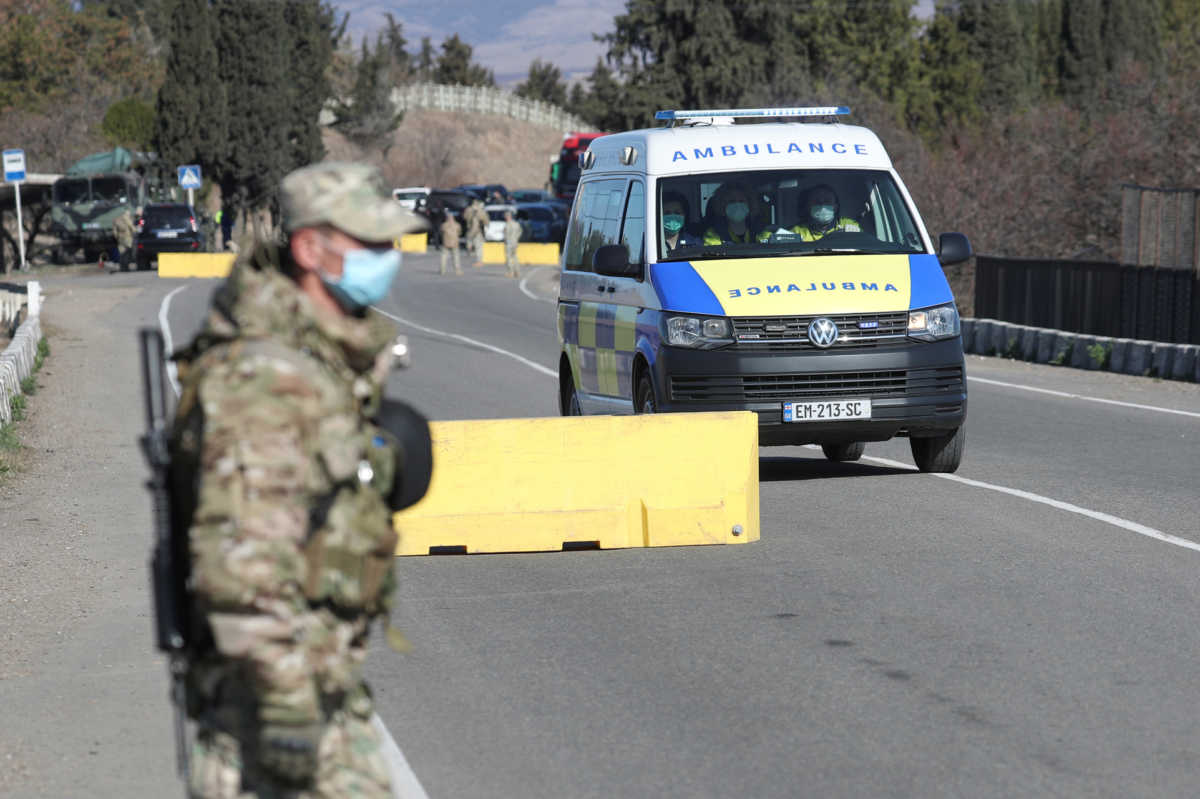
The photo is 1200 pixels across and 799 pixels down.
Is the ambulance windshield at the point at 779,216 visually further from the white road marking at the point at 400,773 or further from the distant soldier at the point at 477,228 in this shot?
the distant soldier at the point at 477,228

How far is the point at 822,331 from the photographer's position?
37.7ft

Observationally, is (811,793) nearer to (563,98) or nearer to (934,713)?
(934,713)

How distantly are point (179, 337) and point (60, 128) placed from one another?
56759 millimetres

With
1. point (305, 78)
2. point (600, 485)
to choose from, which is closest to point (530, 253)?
point (305, 78)

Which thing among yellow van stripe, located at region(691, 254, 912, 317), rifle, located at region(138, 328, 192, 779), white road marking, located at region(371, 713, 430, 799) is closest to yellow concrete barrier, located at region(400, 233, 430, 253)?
yellow van stripe, located at region(691, 254, 912, 317)

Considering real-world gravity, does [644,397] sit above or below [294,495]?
below

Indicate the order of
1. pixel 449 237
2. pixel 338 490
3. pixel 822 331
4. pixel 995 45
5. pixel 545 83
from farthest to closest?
1. pixel 545 83
2. pixel 995 45
3. pixel 449 237
4. pixel 822 331
5. pixel 338 490

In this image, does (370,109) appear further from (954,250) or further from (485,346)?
(954,250)

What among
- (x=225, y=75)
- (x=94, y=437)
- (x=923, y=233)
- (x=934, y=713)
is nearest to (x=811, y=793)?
(x=934, y=713)

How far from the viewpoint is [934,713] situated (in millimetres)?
6355

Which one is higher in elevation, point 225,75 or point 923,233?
point 225,75

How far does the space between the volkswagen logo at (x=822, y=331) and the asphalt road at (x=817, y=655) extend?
0.97 meters

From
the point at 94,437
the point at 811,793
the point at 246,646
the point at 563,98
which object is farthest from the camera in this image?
the point at 563,98

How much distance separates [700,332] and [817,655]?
444cm
